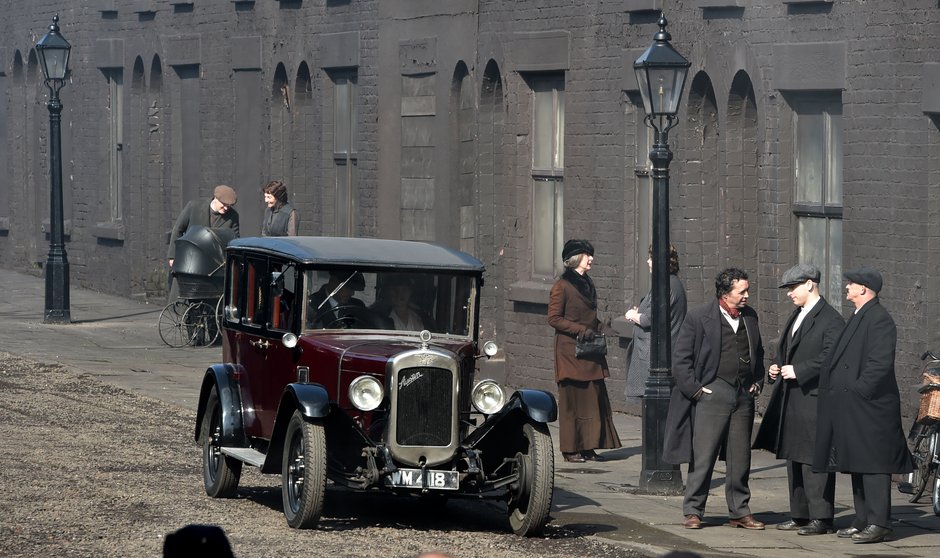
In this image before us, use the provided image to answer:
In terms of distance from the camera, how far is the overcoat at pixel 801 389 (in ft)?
A: 40.3

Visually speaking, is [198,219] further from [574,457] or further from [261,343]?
[261,343]

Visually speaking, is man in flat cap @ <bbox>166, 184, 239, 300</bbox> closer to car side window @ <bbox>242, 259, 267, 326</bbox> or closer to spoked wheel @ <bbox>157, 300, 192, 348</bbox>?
spoked wheel @ <bbox>157, 300, 192, 348</bbox>

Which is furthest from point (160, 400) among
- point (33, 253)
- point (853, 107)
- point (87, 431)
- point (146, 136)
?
point (33, 253)

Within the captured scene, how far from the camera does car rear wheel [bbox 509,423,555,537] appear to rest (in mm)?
11672

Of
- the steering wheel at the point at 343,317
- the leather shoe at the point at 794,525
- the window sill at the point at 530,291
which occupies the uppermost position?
the steering wheel at the point at 343,317

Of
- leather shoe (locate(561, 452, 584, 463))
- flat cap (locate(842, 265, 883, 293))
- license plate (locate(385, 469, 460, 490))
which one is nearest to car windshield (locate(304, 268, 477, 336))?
license plate (locate(385, 469, 460, 490))

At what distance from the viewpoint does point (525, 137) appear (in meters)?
20.7

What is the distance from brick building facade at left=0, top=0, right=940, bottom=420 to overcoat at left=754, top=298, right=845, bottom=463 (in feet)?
8.46

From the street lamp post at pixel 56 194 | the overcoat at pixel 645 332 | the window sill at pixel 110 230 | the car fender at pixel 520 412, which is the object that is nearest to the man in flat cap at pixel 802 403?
the car fender at pixel 520 412

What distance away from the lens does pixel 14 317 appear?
27.0 m

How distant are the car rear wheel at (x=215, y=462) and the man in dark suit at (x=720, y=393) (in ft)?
9.87

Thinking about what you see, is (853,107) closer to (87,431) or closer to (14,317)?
(87,431)

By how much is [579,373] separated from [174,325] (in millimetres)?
8829

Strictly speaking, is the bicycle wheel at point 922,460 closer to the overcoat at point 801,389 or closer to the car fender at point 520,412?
the overcoat at point 801,389
